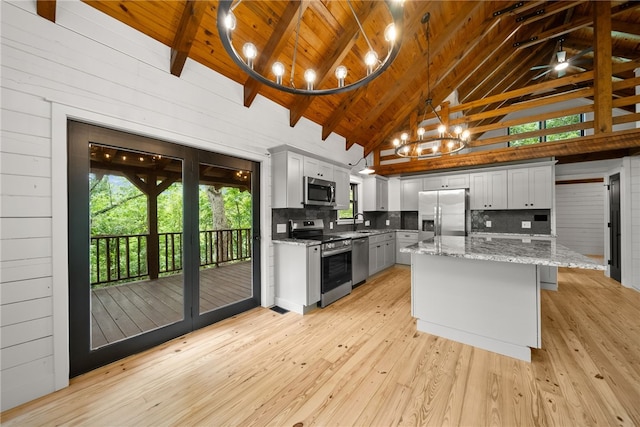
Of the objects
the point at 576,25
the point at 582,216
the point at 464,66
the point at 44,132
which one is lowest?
the point at 582,216

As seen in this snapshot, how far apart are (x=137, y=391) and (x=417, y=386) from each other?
2.15 m

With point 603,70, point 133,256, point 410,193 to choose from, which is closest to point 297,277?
point 133,256

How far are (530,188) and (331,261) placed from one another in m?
4.24

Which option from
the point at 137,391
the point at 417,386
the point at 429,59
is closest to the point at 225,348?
the point at 137,391

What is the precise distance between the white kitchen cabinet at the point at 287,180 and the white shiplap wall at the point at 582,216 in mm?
8667

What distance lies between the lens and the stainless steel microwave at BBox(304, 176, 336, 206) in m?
3.59

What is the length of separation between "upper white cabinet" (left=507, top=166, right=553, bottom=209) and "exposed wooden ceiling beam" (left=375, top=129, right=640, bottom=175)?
0.35 meters

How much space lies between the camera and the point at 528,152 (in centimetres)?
421

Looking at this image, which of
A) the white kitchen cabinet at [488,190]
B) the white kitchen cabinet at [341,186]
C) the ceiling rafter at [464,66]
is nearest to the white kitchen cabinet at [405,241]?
the white kitchen cabinet at [488,190]

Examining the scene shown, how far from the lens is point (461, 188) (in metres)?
5.17

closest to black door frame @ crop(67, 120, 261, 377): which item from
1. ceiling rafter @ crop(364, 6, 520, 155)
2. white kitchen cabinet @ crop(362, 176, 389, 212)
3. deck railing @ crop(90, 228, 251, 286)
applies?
deck railing @ crop(90, 228, 251, 286)

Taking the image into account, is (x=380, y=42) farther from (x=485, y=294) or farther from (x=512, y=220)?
(x=512, y=220)

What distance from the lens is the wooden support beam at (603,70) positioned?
3.56 metres

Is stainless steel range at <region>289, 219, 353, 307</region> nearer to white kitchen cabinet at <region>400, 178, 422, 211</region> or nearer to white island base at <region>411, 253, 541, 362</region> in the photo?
white island base at <region>411, 253, 541, 362</region>
